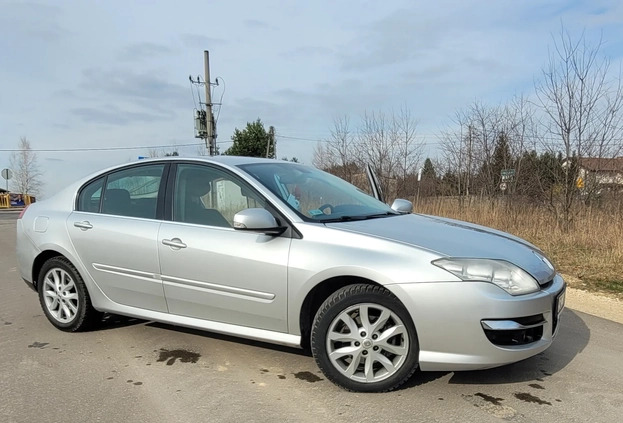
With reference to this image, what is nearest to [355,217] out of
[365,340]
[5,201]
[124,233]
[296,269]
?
[296,269]

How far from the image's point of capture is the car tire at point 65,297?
4.47 meters

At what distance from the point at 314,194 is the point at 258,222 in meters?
0.82

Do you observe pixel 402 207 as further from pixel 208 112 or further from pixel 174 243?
pixel 208 112

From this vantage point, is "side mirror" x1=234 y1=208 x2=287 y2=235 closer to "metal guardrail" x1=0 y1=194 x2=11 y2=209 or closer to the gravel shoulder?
the gravel shoulder

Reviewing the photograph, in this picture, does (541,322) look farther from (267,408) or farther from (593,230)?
(593,230)

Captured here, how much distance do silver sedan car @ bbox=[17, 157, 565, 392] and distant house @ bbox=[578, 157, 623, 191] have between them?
7.89 m

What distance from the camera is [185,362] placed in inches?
150

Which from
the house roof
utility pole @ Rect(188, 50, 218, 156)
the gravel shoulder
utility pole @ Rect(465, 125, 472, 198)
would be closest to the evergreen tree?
utility pole @ Rect(188, 50, 218, 156)

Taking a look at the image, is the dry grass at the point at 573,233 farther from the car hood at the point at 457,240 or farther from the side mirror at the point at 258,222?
the side mirror at the point at 258,222

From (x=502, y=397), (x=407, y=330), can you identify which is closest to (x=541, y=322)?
(x=502, y=397)

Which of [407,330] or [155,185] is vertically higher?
[155,185]

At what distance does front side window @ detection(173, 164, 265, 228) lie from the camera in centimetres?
377

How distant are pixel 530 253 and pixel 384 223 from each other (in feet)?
3.49

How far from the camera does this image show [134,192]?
14.2 ft
